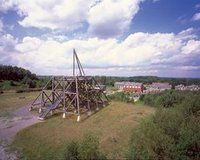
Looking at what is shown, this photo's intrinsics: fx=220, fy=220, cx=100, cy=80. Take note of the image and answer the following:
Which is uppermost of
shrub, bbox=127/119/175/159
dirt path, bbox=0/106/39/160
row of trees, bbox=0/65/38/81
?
row of trees, bbox=0/65/38/81

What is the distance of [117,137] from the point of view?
57.9 ft

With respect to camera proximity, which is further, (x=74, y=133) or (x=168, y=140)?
(x=74, y=133)

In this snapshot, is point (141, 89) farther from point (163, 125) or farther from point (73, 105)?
point (163, 125)

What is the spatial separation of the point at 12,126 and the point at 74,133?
6.86 metres

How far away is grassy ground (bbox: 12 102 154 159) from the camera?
581 inches

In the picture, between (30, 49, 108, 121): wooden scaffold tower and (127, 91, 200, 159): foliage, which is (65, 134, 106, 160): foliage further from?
(30, 49, 108, 121): wooden scaffold tower

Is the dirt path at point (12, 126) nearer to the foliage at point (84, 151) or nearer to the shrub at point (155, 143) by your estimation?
the foliage at point (84, 151)

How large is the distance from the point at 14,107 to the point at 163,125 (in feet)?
77.1

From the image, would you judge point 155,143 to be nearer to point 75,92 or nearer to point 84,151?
point 84,151

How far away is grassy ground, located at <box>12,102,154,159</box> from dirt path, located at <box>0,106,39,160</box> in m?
0.69

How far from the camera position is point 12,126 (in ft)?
70.4

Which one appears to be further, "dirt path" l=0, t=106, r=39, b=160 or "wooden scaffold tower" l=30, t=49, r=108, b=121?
"wooden scaffold tower" l=30, t=49, r=108, b=121

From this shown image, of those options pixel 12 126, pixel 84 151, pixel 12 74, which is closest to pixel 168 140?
pixel 84 151

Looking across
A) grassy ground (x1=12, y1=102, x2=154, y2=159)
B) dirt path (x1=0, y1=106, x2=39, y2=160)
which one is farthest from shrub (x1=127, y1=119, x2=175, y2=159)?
dirt path (x1=0, y1=106, x2=39, y2=160)
